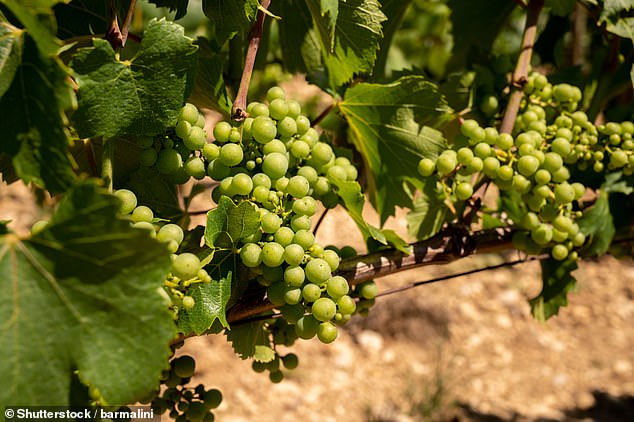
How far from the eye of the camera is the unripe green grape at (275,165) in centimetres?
87

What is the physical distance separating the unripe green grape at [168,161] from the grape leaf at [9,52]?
0.25 m

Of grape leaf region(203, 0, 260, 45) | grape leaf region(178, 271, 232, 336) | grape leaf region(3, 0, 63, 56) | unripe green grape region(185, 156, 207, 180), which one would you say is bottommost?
grape leaf region(178, 271, 232, 336)

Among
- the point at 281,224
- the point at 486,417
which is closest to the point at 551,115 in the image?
the point at 281,224

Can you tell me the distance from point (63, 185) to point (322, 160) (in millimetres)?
418

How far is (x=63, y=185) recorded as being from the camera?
68 centimetres

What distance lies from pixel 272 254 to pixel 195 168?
176 millimetres

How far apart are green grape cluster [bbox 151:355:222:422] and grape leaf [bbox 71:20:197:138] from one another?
16.1 inches

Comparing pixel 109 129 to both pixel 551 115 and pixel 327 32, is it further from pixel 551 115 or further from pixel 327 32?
pixel 551 115

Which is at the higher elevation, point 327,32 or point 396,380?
point 327,32

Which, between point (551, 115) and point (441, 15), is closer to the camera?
point (551, 115)

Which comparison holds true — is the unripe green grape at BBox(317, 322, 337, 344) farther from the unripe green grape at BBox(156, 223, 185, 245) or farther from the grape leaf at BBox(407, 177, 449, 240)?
the grape leaf at BBox(407, 177, 449, 240)

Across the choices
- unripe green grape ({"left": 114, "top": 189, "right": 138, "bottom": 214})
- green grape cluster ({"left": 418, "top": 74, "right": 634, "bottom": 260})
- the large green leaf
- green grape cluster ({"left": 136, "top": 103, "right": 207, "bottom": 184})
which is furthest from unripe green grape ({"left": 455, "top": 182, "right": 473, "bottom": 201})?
unripe green grape ({"left": 114, "top": 189, "right": 138, "bottom": 214})

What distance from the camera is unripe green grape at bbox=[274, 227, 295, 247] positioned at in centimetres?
85

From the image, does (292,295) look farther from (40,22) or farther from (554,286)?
(554,286)
